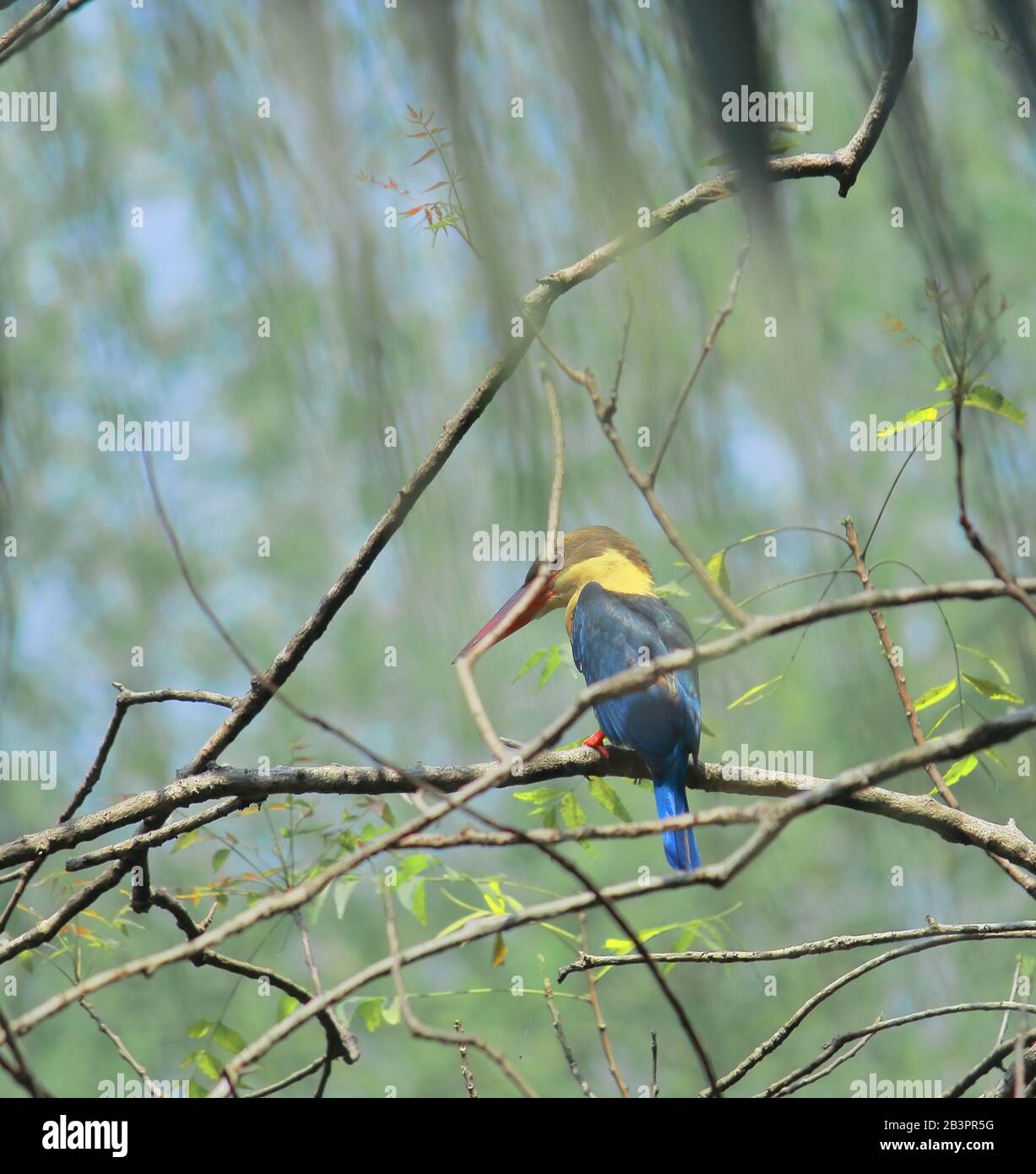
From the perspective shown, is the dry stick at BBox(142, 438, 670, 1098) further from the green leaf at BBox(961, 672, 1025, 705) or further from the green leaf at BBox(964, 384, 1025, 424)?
the green leaf at BBox(961, 672, 1025, 705)

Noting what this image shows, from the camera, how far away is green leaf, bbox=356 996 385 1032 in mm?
1429

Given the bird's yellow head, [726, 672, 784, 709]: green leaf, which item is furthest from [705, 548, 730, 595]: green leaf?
the bird's yellow head

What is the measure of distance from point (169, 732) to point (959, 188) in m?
6.34

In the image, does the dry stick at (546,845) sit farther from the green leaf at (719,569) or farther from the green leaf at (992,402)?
the green leaf at (719,569)

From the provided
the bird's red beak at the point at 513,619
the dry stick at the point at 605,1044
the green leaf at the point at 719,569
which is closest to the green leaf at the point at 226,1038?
the dry stick at the point at 605,1044

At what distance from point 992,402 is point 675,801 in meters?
1.11

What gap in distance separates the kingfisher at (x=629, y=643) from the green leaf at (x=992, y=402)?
59cm

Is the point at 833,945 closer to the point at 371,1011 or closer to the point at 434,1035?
the point at 371,1011

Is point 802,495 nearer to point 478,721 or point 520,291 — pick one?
point 520,291

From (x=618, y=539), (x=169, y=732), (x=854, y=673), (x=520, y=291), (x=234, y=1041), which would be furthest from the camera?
(x=169, y=732)
